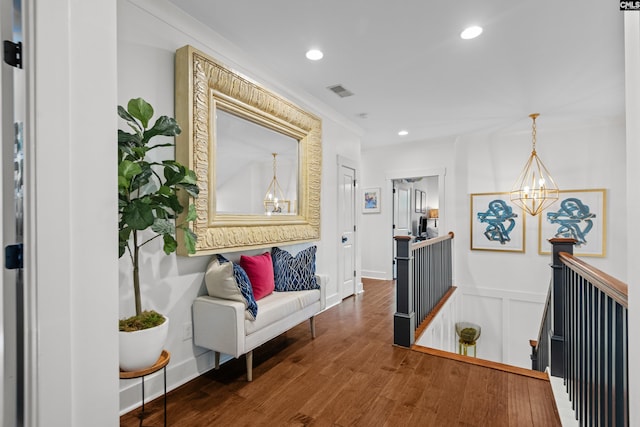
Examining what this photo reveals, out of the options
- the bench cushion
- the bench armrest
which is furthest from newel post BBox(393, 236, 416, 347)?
the bench armrest

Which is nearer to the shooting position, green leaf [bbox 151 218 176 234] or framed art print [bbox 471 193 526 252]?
green leaf [bbox 151 218 176 234]

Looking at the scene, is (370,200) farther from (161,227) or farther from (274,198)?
(161,227)

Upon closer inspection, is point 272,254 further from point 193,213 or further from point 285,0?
point 285,0

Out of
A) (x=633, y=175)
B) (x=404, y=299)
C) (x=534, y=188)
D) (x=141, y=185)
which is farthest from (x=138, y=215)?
(x=534, y=188)

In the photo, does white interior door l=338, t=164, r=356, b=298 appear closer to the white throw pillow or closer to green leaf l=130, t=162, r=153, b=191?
the white throw pillow

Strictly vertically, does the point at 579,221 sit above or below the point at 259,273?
above

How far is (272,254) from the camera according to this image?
3146mm

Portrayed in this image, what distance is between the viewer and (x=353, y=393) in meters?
2.18

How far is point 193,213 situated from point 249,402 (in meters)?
1.27

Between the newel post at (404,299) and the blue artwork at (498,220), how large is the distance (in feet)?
9.77

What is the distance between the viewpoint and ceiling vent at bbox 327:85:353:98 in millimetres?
3484

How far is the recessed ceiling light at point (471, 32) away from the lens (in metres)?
2.41

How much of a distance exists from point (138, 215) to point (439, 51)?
8.67 feet

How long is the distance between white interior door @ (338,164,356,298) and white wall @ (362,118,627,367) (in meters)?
1.43
